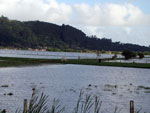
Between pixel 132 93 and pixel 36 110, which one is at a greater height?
pixel 36 110

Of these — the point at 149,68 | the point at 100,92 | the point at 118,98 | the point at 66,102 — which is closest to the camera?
the point at 66,102

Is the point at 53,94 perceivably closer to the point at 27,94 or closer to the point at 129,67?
the point at 27,94

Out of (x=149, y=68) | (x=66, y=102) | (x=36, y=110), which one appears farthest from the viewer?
(x=149, y=68)

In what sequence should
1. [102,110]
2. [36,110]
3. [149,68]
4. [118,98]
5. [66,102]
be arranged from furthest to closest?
1. [149,68]
2. [118,98]
3. [66,102]
4. [102,110]
5. [36,110]

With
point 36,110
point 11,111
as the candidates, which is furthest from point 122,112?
point 36,110

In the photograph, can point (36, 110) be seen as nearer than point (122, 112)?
Yes

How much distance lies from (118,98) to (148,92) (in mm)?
6554

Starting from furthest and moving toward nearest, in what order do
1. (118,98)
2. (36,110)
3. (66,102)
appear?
(118,98)
(66,102)
(36,110)

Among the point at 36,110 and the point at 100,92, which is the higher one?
the point at 36,110

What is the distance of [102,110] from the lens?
2606 centimetres

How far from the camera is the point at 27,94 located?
32750 millimetres

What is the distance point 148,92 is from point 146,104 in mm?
7738

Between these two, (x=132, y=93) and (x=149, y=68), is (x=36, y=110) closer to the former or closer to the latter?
(x=132, y=93)

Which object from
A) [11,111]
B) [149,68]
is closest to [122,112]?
[11,111]
